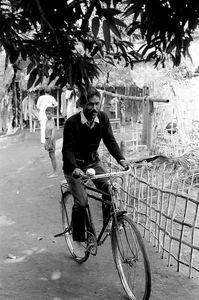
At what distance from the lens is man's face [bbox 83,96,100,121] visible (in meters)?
4.09

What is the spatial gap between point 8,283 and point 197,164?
4.20 metres

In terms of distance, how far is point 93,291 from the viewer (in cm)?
402

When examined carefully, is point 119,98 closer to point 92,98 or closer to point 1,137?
point 92,98

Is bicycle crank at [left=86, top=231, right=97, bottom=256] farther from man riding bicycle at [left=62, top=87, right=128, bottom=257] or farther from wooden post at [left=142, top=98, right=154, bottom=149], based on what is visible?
wooden post at [left=142, top=98, right=154, bottom=149]

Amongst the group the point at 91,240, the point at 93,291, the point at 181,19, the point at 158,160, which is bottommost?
the point at 93,291

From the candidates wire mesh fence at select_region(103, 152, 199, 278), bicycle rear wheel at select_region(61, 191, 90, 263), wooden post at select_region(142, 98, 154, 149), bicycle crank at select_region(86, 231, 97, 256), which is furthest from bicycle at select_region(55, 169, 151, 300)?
wooden post at select_region(142, 98, 154, 149)

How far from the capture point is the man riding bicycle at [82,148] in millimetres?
4223

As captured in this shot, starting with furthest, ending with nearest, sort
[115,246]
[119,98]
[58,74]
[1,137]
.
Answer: [1,137]
[119,98]
[115,246]
[58,74]

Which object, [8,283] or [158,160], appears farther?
[158,160]

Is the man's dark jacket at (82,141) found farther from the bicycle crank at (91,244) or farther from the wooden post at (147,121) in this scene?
the wooden post at (147,121)

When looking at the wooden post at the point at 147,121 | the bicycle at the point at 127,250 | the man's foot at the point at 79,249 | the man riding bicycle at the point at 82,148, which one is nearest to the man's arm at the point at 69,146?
the man riding bicycle at the point at 82,148

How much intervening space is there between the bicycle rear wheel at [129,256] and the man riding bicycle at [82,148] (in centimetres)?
40

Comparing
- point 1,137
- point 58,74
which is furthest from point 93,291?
point 1,137

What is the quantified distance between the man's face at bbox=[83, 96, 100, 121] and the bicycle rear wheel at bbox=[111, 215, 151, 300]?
1088mm
